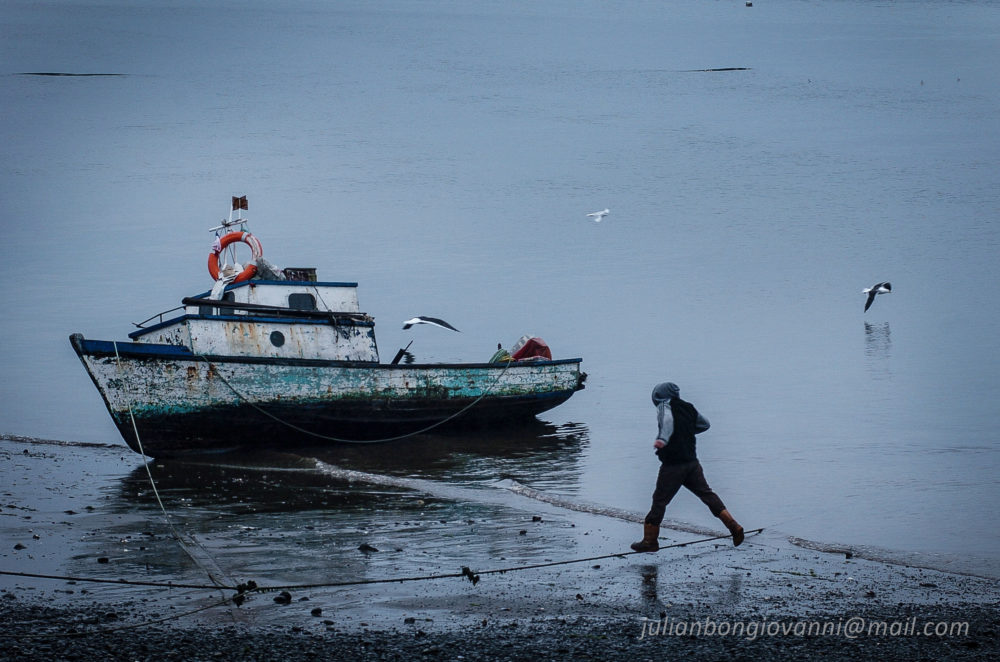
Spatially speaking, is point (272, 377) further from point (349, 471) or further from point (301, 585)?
point (301, 585)

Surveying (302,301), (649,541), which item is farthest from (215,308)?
(649,541)

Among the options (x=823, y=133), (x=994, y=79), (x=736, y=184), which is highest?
(x=994, y=79)

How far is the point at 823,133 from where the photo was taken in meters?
82.8

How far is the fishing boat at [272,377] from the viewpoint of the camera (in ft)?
57.0

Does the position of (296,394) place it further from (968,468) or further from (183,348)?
(968,468)

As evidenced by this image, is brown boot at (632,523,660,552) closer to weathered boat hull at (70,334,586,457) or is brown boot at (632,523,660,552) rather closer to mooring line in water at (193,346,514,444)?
weathered boat hull at (70,334,586,457)

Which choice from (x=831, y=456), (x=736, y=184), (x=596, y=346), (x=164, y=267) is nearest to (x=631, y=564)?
(x=831, y=456)

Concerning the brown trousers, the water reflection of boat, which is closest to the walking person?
the brown trousers

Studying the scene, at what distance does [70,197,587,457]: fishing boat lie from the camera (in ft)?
57.0

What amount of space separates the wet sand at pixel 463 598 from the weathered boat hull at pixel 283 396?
4302mm

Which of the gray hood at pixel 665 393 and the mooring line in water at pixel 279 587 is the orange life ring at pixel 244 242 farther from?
the gray hood at pixel 665 393

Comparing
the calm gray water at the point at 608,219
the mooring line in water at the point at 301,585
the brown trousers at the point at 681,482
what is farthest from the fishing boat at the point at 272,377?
the brown trousers at the point at 681,482

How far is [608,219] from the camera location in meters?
57.8

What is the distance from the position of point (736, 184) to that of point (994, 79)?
52.1m
